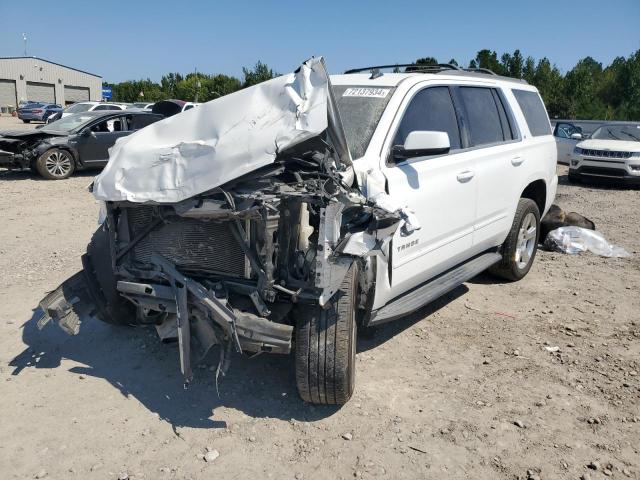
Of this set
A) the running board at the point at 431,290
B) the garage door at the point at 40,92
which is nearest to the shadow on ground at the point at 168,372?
the running board at the point at 431,290

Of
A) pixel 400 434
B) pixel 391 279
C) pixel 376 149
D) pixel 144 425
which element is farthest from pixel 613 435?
pixel 144 425

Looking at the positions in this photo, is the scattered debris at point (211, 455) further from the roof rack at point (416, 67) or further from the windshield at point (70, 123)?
the windshield at point (70, 123)

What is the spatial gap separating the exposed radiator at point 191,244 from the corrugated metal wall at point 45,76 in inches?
2492

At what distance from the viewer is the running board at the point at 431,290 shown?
3.57 meters

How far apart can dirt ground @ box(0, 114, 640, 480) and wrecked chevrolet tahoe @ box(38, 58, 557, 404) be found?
12.4 inches

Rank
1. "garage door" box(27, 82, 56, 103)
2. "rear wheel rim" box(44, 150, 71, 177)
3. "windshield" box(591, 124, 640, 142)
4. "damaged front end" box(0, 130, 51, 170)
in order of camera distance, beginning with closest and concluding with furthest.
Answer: "damaged front end" box(0, 130, 51, 170) < "rear wheel rim" box(44, 150, 71, 177) < "windshield" box(591, 124, 640, 142) < "garage door" box(27, 82, 56, 103)

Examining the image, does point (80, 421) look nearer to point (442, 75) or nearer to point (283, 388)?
point (283, 388)

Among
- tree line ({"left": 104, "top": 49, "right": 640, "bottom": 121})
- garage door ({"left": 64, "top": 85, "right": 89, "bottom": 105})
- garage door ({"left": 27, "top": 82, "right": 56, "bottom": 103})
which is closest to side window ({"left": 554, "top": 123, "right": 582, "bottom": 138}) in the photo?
tree line ({"left": 104, "top": 49, "right": 640, "bottom": 121})

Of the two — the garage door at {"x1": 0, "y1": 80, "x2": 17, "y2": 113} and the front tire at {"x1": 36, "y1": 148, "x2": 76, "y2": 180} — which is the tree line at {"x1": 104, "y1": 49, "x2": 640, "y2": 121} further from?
the garage door at {"x1": 0, "y1": 80, "x2": 17, "y2": 113}

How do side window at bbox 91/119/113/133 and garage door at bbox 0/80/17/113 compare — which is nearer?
side window at bbox 91/119/113/133

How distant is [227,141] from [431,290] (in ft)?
6.52

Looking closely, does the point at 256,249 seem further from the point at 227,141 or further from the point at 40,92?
the point at 40,92

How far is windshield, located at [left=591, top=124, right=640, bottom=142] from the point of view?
13.5 meters

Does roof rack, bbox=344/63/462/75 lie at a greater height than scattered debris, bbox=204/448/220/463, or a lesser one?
greater
